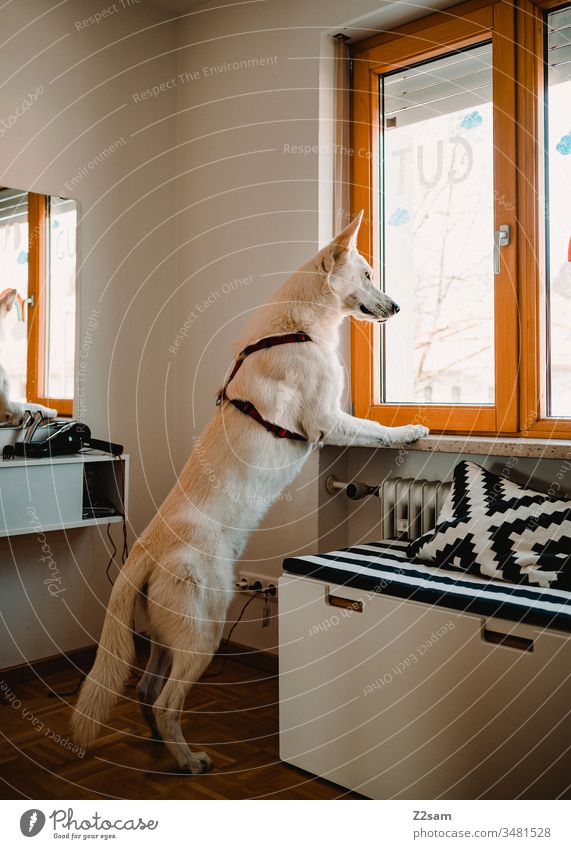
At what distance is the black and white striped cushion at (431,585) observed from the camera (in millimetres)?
1677

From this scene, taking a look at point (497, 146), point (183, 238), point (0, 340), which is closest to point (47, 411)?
point (0, 340)

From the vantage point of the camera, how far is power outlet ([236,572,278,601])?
3045 millimetres

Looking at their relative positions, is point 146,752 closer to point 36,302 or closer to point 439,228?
point 36,302

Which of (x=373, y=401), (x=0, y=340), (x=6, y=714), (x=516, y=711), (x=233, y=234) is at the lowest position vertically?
(x=6, y=714)

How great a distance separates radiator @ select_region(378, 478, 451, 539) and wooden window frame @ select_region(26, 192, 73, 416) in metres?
1.48

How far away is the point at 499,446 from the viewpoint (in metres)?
2.35

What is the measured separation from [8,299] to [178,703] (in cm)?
172

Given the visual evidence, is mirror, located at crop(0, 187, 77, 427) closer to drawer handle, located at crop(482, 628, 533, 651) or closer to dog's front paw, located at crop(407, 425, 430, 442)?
dog's front paw, located at crop(407, 425, 430, 442)

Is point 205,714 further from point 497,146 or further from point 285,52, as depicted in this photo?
point 285,52

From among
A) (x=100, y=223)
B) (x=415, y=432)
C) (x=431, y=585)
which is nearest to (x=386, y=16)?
(x=100, y=223)

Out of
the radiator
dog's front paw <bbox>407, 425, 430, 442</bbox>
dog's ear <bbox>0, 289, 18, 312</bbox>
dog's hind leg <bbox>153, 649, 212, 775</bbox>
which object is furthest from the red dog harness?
dog's ear <bbox>0, 289, 18, 312</bbox>

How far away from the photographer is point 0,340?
9.18 ft
